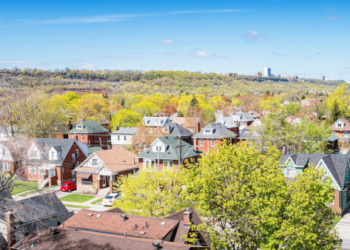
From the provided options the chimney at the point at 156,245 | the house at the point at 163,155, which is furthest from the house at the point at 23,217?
the house at the point at 163,155

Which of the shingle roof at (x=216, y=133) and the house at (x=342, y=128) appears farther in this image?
the house at (x=342, y=128)

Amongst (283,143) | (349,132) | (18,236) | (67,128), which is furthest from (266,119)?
(67,128)

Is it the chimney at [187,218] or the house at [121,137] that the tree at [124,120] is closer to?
the house at [121,137]

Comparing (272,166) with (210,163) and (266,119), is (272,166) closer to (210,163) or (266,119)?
(210,163)

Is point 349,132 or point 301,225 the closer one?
point 301,225

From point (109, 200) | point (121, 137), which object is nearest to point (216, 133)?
point (121, 137)

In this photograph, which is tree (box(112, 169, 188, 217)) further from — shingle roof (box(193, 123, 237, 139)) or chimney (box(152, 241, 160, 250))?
shingle roof (box(193, 123, 237, 139))
